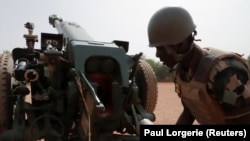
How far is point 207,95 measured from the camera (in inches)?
96.0

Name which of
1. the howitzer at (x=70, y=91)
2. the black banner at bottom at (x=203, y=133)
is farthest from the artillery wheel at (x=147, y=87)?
the black banner at bottom at (x=203, y=133)

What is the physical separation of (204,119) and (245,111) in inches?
19.6

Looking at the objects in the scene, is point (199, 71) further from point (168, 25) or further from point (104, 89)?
point (104, 89)

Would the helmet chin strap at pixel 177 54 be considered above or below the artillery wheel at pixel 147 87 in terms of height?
above

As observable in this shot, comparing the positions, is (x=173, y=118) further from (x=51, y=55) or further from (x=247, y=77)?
(x=247, y=77)

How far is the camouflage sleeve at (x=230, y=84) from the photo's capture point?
2232 millimetres

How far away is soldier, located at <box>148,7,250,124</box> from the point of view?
2.26m

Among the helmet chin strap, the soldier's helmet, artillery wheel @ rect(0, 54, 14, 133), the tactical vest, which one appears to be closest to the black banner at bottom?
the tactical vest

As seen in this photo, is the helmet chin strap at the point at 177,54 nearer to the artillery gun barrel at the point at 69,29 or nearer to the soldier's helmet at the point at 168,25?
the soldier's helmet at the point at 168,25

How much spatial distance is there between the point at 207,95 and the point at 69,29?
124 inches

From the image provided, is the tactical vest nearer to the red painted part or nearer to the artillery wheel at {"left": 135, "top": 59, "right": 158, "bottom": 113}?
the red painted part

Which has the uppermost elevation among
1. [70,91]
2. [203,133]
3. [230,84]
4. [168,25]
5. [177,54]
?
[168,25]

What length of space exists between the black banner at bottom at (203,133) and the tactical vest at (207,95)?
2.3 inches

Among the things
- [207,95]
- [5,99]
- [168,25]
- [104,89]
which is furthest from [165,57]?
[5,99]
